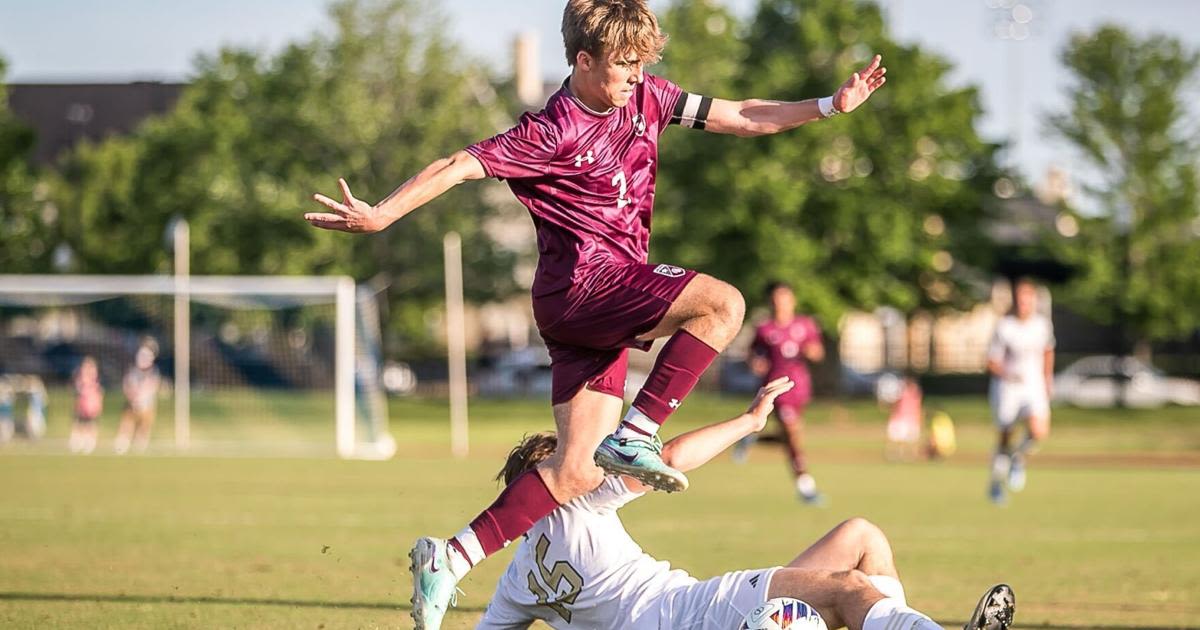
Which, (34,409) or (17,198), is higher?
(17,198)

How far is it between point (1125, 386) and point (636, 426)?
145ft

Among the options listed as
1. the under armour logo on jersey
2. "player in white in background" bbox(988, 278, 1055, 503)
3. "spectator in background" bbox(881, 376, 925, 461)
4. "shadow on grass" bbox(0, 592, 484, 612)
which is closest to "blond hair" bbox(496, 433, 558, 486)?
the under armour logo on jersey

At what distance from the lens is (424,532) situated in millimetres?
13875

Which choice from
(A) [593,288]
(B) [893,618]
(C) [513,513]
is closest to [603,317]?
(A) [593,288]

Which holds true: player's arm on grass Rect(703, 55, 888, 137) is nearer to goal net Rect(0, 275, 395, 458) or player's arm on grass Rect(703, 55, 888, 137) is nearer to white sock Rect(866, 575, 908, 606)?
white sock Rect(866, 575, 908, 606)

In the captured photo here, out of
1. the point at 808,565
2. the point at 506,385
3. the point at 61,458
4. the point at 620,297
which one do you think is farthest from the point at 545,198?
the point at 506,385

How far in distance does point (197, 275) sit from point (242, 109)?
6458 millimetres

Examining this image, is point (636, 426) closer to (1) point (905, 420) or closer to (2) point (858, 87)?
(2) point (858, 87)

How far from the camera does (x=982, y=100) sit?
51.0 meters

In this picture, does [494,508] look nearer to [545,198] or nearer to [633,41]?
[545,198]

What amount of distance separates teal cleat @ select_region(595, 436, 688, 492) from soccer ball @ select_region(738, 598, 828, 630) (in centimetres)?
84

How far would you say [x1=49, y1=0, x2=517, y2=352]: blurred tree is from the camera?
2053 inches

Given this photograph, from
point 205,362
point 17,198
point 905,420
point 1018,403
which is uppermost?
point 17,198

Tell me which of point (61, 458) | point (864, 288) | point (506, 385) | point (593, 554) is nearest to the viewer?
point (593, 554)
